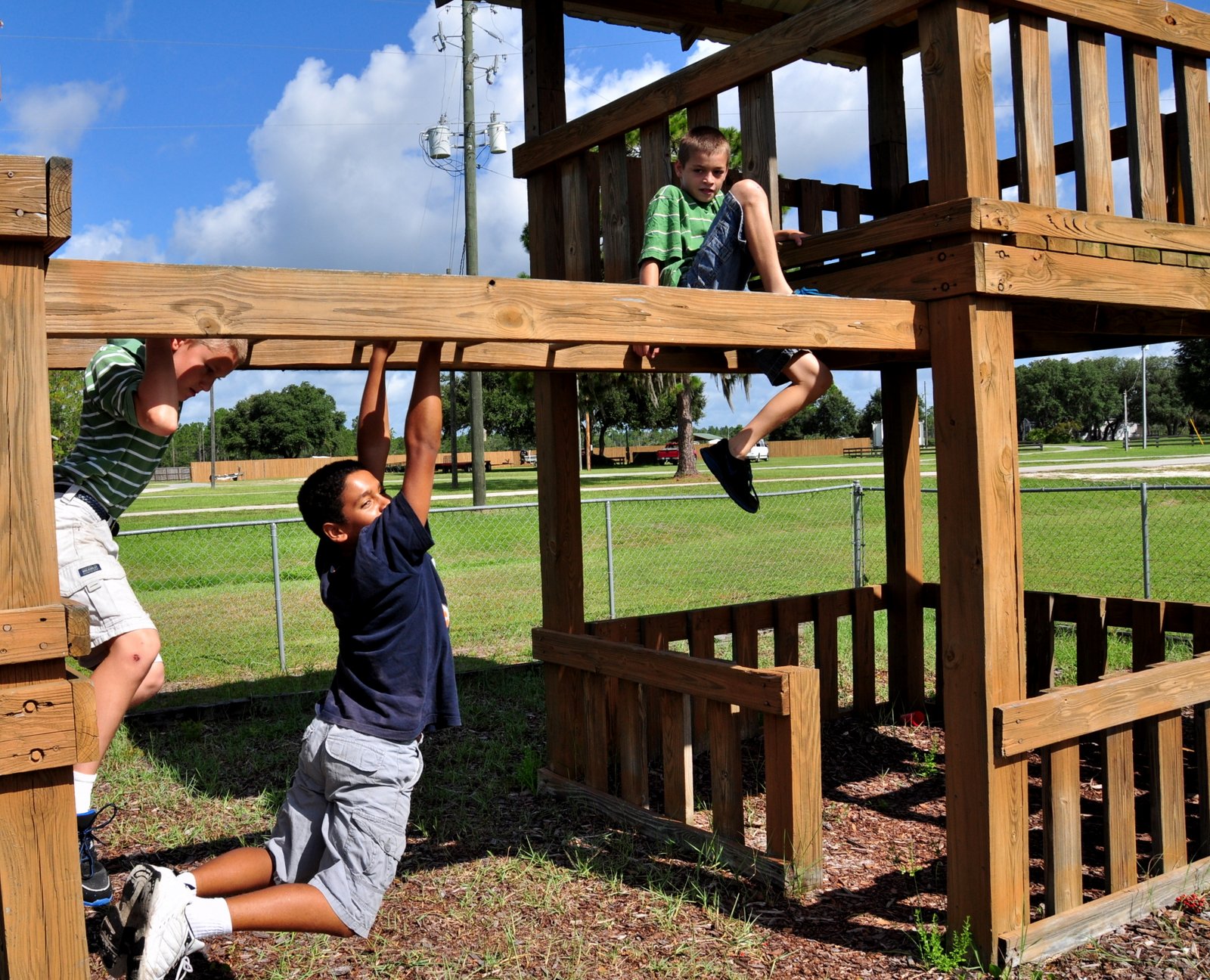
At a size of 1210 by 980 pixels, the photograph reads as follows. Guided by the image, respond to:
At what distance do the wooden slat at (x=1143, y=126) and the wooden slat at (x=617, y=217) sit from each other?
6.77 ft

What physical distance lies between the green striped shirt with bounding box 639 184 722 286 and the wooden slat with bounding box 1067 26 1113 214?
1.38 metres

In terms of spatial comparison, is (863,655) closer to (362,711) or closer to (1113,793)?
(1113,793)

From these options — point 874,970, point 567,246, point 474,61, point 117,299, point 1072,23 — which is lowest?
point 874,970

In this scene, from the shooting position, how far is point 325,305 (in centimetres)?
274

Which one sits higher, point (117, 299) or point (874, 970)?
point (117, 299)

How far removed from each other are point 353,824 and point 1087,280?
3.23 m

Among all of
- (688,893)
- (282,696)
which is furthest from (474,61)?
(688,893)

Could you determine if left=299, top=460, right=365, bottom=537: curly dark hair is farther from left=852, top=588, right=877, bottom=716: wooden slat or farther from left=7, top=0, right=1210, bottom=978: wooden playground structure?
left=852, top=588, right=877, bottom=716: wooden slat

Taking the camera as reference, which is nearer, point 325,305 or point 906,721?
point 325,305

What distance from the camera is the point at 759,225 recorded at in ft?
13.3

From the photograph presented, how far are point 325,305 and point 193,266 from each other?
33 centimetres

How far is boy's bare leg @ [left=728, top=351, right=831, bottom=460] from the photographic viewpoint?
159 inches

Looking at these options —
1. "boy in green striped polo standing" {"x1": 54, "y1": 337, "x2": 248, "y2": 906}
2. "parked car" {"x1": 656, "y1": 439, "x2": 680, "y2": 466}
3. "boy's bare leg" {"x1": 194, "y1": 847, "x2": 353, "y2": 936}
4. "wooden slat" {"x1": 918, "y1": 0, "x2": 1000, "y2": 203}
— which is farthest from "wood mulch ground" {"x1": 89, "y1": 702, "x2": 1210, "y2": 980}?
"parked car" {"x1": 656, "y1": 439, "x2": 680, "y2": 466}

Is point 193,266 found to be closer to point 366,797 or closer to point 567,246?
point 366,797
